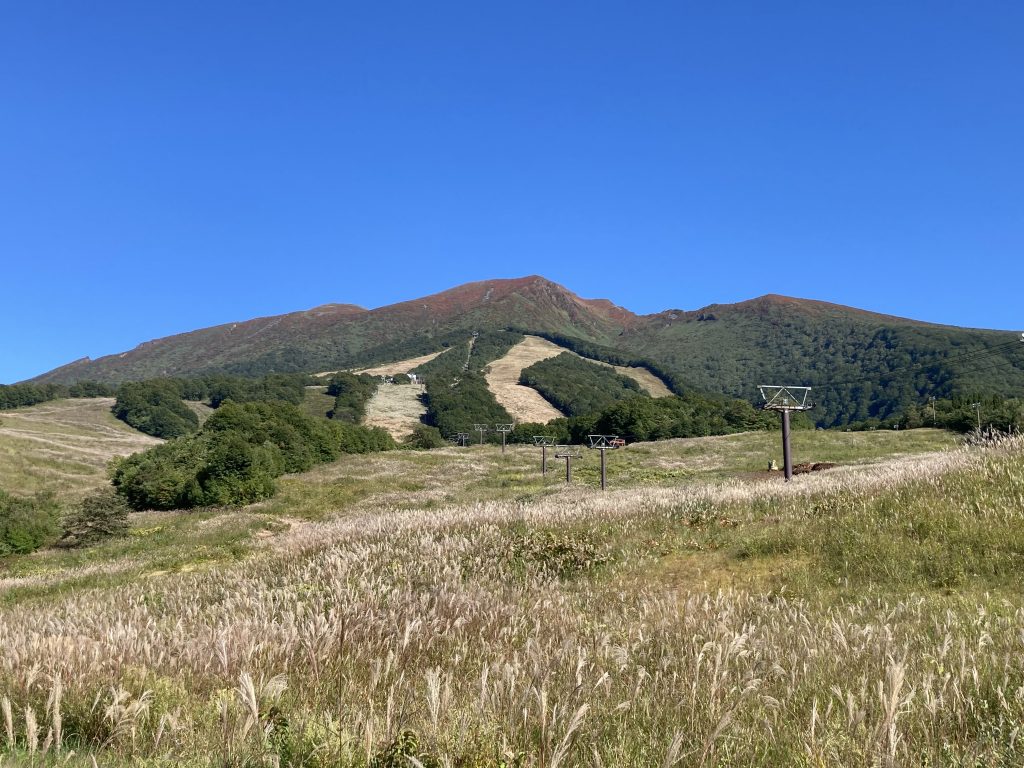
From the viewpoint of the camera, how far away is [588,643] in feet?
14.1

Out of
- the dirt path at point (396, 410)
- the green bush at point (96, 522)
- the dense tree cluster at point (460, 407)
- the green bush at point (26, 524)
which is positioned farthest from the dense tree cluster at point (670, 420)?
the green bush at point (26, 524)

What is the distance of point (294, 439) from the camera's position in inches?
2862

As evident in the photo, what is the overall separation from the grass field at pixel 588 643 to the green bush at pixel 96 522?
26404 mm

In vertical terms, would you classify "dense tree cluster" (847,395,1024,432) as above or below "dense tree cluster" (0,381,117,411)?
below

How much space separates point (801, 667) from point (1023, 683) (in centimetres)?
101

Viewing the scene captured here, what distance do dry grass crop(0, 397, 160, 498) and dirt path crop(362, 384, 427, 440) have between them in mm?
50062

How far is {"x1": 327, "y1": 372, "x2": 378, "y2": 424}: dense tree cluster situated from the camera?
5979 inches

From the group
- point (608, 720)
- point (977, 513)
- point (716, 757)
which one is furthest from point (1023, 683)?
point (977, 513)

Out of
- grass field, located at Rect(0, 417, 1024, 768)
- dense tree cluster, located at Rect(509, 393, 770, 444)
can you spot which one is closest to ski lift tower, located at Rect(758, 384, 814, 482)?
grass field, located at Rect(0, 417, 1024, 768)

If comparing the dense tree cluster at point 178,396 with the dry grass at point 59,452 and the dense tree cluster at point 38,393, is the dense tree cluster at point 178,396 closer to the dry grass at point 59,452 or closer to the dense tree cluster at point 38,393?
the dry grass at point 59,452

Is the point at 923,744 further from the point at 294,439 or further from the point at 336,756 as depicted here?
the point at 294,439

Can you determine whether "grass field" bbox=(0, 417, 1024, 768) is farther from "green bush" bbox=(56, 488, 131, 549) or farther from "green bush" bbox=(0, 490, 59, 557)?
"green bush" bbox=(0, 490, 59, 557)

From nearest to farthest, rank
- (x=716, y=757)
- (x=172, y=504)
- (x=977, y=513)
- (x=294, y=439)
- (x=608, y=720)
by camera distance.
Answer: (x=716, y=757)
(x=608, y=720)
(x=977, y=513)
(x=172, y=504)
(x=294, y=439)

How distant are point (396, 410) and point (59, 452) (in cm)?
9205
